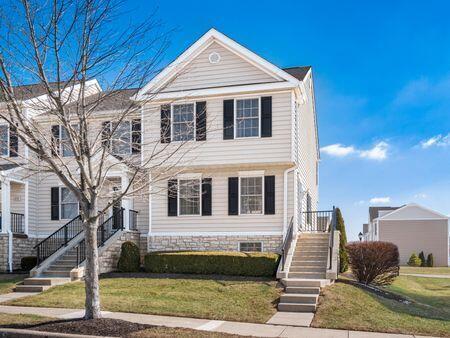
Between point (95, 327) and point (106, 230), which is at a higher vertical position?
point (106, 230)

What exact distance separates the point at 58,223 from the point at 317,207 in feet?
47.0

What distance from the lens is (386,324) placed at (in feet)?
35.1

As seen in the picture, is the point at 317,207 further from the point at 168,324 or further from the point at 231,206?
the point at 168,324

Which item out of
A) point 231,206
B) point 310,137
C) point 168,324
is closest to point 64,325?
point 168,324

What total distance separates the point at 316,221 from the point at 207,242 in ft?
20.2

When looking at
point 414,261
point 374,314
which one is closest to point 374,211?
point 414,261

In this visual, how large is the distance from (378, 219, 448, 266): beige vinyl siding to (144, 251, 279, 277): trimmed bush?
93.8 ft

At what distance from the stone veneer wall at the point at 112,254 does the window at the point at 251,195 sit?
15.2ft

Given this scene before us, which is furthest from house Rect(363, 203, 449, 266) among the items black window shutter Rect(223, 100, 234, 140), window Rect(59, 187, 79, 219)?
window Rect(59, 187, 79, 219)

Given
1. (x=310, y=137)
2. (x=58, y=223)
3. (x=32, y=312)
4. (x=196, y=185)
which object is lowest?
(x=32, y=312)

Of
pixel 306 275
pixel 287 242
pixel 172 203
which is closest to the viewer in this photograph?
pixel 306 275

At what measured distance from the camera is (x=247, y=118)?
18469mm

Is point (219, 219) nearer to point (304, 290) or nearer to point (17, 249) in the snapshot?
point (304, 290)

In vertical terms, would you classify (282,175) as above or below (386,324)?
above
